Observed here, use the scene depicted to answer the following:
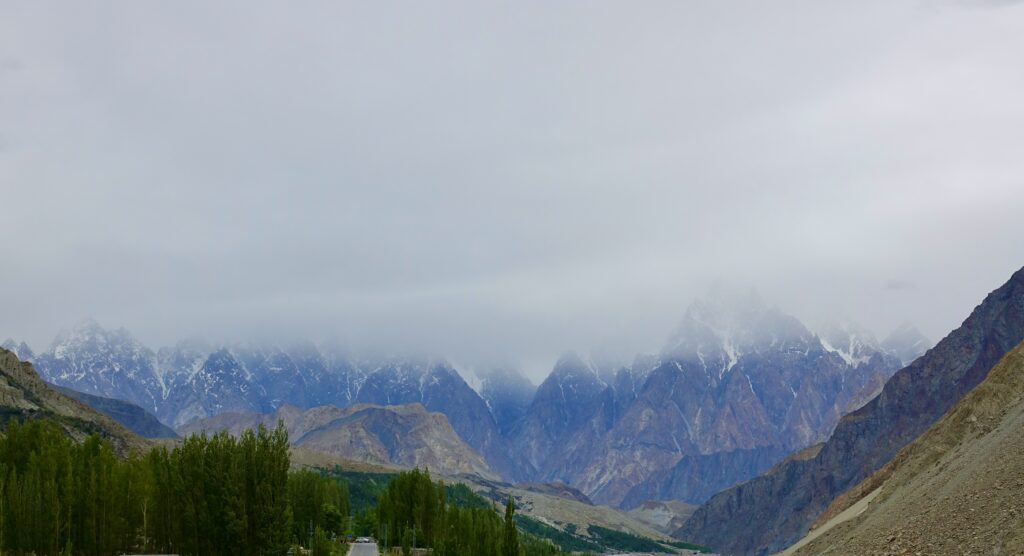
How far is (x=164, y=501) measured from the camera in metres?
86.9

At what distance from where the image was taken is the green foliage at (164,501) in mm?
73312

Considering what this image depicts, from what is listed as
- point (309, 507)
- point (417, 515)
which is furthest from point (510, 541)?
point (309, 507)

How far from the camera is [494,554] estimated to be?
3337 inches

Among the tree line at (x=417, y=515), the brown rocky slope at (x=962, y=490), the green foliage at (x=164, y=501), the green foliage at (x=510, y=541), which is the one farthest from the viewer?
the tree line at (x=417, y=515)

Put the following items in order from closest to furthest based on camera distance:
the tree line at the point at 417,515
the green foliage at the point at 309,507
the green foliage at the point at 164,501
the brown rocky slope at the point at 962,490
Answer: the brown rocky slope at the point at 962,490, the green foliage at the point at 164,501, the tree line at the point at 417,515, the green foliage at the point at 309,507

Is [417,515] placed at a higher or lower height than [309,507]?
lower

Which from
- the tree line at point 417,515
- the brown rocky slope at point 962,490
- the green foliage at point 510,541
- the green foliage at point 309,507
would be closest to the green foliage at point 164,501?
the green foliage at point 510,541

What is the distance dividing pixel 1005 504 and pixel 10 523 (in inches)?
2932

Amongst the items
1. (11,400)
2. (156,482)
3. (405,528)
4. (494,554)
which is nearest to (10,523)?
(156,482)

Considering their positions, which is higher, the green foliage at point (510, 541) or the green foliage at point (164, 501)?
the green foliage at point (164, 501)

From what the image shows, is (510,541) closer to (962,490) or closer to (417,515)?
(962,490)

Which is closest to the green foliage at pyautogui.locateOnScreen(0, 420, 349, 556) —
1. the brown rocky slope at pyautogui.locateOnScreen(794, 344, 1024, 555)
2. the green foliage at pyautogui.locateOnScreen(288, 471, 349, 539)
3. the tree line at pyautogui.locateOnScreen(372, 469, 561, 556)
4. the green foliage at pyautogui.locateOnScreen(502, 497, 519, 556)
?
the green foliage at pyautogui.locateOnScreen(502, 497, 519, 556)

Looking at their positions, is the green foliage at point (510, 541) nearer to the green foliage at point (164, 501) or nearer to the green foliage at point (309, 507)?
the green foliage at point (164, 501)

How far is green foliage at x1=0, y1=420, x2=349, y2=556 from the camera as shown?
241ft
